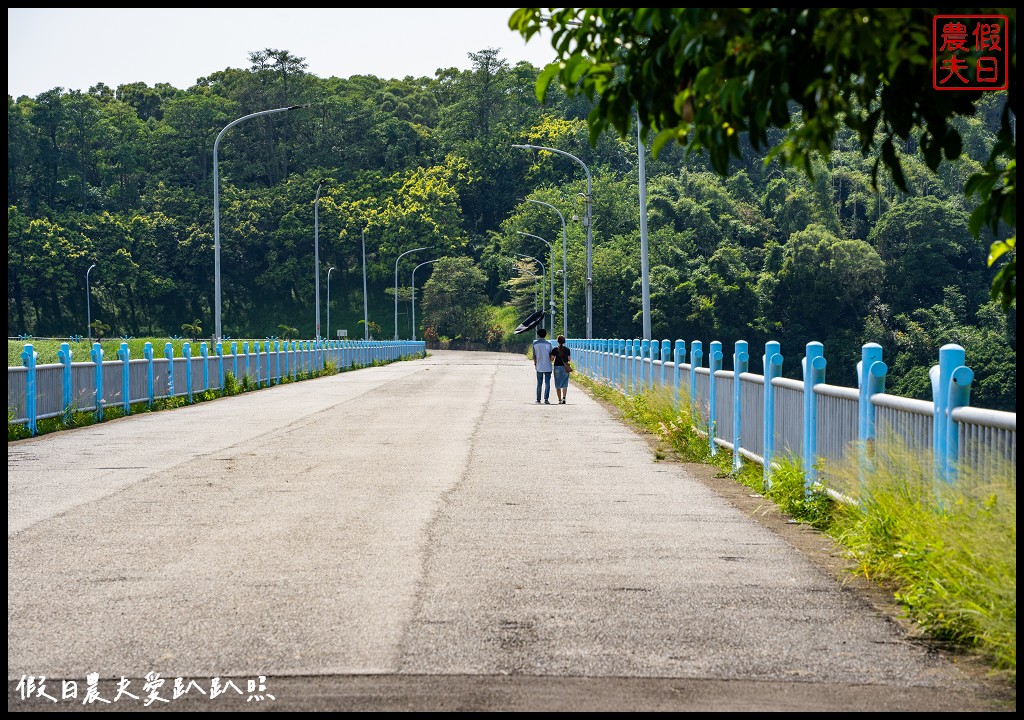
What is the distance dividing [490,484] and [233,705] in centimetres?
767

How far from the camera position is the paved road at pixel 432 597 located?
5.25m

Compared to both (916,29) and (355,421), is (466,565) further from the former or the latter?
(355,421)

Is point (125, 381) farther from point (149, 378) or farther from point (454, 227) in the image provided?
point (454, 227)

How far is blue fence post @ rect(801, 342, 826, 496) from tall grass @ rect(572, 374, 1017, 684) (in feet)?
0.62

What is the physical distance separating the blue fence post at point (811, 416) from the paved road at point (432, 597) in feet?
2.36

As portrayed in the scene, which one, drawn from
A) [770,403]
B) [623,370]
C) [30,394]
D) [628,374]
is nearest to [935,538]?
[770,403]

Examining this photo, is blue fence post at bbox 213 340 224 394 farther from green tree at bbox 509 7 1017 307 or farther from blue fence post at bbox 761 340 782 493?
green tree at bbox 509 7 1017 307

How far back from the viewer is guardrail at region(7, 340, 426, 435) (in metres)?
19.2

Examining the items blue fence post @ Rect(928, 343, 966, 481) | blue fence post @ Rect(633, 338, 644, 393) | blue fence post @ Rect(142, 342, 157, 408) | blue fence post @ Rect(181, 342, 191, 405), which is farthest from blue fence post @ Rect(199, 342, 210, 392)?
blue fence post @ Rect(928, 343, 966, 481)

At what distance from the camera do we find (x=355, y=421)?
72.4ft

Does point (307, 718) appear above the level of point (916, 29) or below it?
below

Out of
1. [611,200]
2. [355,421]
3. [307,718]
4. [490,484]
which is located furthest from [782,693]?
[611,200]

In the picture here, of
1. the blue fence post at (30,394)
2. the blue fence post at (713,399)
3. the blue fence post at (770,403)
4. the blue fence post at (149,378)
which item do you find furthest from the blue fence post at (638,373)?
the blue fence post at (770,403)

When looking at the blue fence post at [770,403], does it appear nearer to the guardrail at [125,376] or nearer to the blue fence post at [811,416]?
the blue fence post at [811,416]
